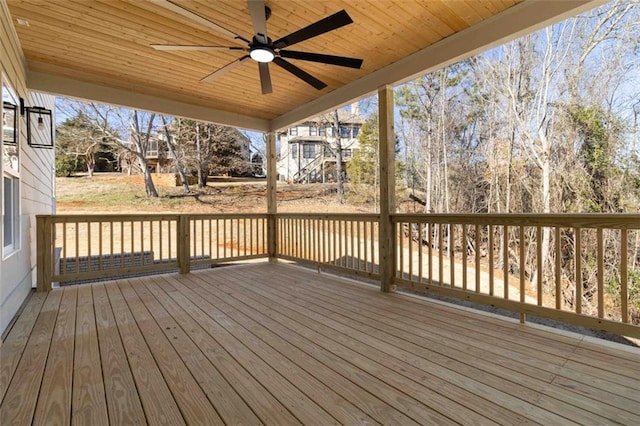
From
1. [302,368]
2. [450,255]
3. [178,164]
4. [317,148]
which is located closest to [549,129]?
[450,255]

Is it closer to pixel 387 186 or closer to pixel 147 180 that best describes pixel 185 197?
pixel 147 180

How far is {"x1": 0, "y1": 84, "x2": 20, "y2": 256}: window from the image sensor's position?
2568 mm

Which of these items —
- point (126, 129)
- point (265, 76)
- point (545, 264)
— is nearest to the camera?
point (265, 76)

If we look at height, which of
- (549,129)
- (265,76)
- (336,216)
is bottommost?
(336,216)

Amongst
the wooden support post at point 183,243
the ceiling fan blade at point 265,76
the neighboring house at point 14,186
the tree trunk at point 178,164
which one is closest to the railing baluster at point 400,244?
the ceiling fan blade at point 265,76

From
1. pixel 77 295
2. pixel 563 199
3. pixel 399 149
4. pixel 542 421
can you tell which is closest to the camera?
pixel 542 421

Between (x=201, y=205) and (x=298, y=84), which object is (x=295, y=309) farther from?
(x=201, y=205)

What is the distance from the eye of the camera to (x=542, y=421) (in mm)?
1375

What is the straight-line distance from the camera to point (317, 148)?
1457 centimetres

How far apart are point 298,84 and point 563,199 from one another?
618 centimetres

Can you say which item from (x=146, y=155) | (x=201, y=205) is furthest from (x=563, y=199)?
(x=146, y=155)

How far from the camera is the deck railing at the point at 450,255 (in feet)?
7.64

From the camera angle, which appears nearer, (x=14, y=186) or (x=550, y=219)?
(x=550, y=219)

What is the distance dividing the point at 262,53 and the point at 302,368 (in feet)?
8.04
